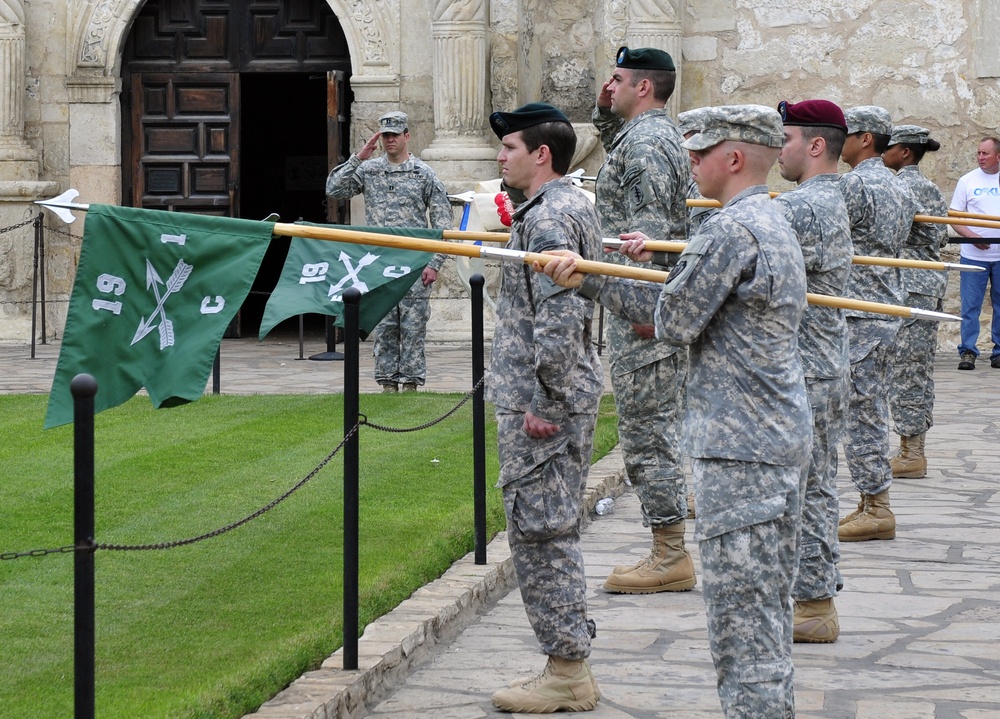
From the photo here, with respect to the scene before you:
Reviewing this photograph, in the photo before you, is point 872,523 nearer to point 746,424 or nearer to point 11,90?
point 746,424

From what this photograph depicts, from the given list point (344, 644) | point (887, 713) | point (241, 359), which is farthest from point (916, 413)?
point (241, 359)

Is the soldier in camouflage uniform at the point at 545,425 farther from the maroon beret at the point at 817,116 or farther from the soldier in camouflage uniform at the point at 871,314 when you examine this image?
the soldier in camouflage uniform at the point at 871,314

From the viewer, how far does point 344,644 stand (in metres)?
4.91

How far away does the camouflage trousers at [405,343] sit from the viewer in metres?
11.5

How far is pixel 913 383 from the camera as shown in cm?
889

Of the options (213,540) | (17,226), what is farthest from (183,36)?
(213,540)

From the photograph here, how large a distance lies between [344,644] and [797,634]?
1.70m

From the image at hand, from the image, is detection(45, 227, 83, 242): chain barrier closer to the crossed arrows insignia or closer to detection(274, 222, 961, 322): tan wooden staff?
the crossed arrows insignia

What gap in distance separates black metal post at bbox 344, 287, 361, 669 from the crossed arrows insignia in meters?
0.62

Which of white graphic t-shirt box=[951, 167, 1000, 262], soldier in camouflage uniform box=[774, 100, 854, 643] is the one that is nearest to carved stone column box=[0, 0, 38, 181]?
white graphic t-shirt box=[951, 167, 1000, 262]

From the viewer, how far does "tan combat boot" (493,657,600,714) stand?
4.81m

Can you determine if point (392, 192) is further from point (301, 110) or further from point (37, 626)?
point (301, 110)

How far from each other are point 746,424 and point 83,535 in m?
1.63

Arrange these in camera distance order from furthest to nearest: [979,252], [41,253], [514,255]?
[41,253] < [979,252] < [514,255]
